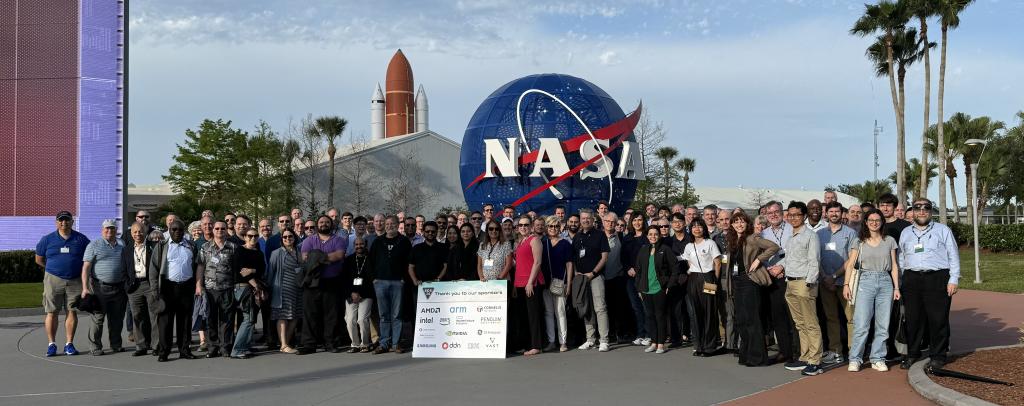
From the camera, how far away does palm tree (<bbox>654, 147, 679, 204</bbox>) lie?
4134 cm

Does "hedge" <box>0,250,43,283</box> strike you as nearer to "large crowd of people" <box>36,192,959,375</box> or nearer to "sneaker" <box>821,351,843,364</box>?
"large crowd of people" <box>36,192,959,375</box>

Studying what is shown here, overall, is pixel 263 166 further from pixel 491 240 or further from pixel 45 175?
pixel 491 240

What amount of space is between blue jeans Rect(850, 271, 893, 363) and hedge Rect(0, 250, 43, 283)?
73.8ft

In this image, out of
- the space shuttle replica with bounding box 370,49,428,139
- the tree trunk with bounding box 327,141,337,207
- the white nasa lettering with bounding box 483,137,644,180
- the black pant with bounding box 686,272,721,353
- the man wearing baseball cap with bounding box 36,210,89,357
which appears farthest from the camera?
the space shuttle replica with bounding box 370,49,428,139

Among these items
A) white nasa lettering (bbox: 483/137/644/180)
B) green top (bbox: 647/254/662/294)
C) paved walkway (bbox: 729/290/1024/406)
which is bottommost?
paved walkway (bbox: 729/290/1024/406)

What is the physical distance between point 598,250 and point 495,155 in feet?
37.8

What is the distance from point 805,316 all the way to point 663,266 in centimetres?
203

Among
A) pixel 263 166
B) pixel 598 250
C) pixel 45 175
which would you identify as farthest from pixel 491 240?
pixel 263 166

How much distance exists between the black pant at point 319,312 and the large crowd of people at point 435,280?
0.7 inches

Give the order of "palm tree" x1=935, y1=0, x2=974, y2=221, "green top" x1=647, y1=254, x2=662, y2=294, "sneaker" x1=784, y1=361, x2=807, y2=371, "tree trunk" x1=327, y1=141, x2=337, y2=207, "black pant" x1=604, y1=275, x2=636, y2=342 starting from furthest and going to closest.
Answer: "tree trunk" x1=327, y1=141, x2=337, y2=207 < "palm tree" x1=935, y1=0, x2=974, y2=221 < "black pant" x1=604, y1=275, x2=636, y2=342 < "green top" x1=647, y1=254, x2=662, y2=294 < "sneaker" x1=784, y1=361, x2=807, y2=371

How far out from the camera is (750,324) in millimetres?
10109

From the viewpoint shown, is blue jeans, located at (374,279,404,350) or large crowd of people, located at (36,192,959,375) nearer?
large crowd of people, located at (36,192,959,375)

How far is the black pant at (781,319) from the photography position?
10134 mm

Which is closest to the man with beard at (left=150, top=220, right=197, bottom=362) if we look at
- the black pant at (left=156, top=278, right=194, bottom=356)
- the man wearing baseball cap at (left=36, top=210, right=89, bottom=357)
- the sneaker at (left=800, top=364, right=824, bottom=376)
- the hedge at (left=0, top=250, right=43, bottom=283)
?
the black pant at (left=156, top=278, right=194, bottom=356)
